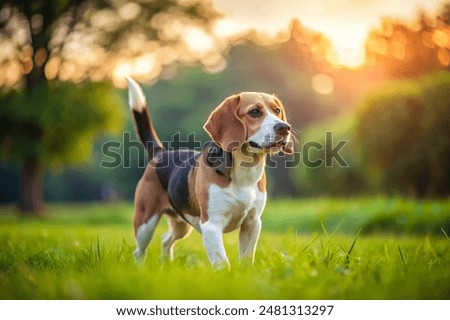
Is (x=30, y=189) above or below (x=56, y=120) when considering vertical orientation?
below

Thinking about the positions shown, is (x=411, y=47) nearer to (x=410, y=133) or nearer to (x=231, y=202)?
(x=410, y=133)

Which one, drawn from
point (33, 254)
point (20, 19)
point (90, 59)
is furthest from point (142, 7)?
point (33, 254)

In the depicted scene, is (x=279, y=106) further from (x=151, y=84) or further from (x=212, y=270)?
(x=151, y=84)

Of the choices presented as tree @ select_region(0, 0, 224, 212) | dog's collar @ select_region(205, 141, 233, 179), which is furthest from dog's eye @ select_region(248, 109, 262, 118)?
tree @ select_region(0, 0, 224, 212)

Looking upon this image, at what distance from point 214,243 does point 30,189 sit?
28.5ft

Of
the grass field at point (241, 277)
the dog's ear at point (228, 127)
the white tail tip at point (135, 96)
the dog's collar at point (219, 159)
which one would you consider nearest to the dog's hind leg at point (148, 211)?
the grass field at point (241, 277)

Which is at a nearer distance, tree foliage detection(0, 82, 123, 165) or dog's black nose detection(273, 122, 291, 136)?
dog's black nose detection(273, 122, 291, 136)

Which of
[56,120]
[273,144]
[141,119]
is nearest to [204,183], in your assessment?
[273,144]

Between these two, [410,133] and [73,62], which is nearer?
[410,133]

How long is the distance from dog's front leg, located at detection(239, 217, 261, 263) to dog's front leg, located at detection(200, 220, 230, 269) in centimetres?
23

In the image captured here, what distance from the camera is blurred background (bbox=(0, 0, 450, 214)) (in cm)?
653

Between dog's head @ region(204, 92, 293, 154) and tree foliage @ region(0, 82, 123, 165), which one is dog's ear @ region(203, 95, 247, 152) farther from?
tree foliage @ region(0, 82, 123, 165)

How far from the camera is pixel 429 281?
114 inches

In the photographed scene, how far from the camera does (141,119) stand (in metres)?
4.44
